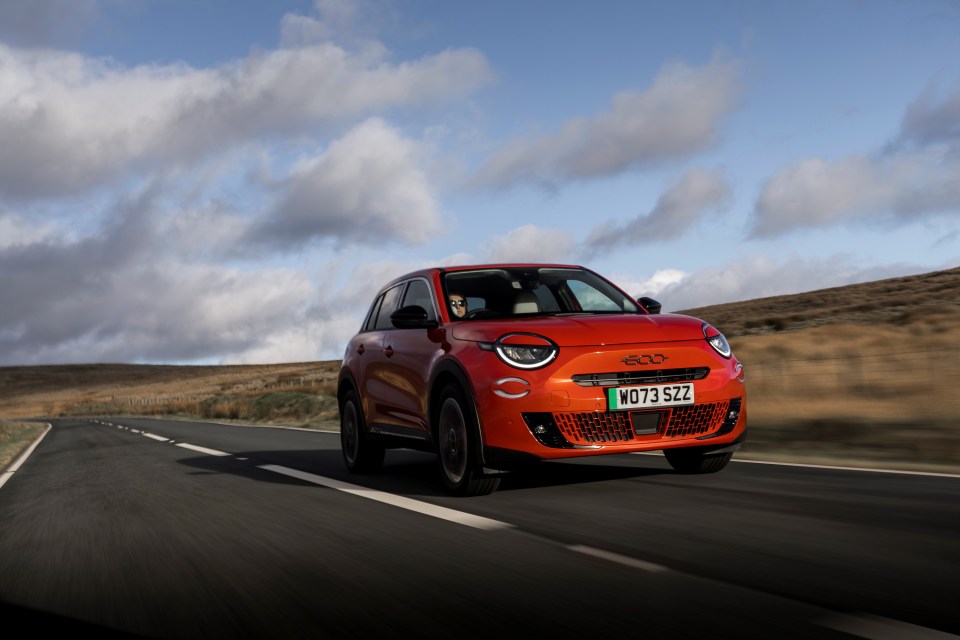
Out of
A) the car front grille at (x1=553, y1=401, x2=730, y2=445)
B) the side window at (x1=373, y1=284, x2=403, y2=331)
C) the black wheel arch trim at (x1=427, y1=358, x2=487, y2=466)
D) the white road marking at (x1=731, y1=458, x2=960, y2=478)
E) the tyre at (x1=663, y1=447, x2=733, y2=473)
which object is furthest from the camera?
the side window at (x1=373, y1=284, x2=403, y2=331)

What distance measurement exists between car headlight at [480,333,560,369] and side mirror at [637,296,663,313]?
1.59 meters

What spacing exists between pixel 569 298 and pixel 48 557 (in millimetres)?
4491

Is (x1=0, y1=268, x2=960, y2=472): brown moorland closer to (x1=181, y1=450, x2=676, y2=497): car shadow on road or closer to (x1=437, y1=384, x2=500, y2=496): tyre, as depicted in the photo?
(x1=181, y1=450, x2=676, y2=497): car shadow on road

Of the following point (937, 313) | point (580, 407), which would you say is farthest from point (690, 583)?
point (937, 313)

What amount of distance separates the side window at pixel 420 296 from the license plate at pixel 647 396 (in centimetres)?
183

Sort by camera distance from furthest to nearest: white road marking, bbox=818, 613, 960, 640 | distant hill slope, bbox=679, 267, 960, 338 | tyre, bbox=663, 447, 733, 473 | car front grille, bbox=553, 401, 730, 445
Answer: distant hill slope, bbox=679, 267, 960, 338, tyre, bbox=663, 447, 733, 473, car front grille, bbox=553, 401, 730, 445, white road marking, bbox=818, 613, 960, 640

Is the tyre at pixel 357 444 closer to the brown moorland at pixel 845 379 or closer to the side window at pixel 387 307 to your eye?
the side window at pixel 387 307

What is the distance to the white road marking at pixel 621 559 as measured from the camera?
436cm

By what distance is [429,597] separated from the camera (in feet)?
13.2

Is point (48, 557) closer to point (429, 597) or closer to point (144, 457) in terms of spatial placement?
point (429, 597)

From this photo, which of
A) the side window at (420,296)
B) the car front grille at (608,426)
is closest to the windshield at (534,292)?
the side window at (420,296)

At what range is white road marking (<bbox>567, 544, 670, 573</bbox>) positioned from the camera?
172 inches

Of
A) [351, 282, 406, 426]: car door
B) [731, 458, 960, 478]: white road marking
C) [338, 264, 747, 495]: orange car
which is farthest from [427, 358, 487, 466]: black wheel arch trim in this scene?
[731, 458, 960, 478]: white road marking

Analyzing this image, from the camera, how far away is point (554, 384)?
21.8ft
